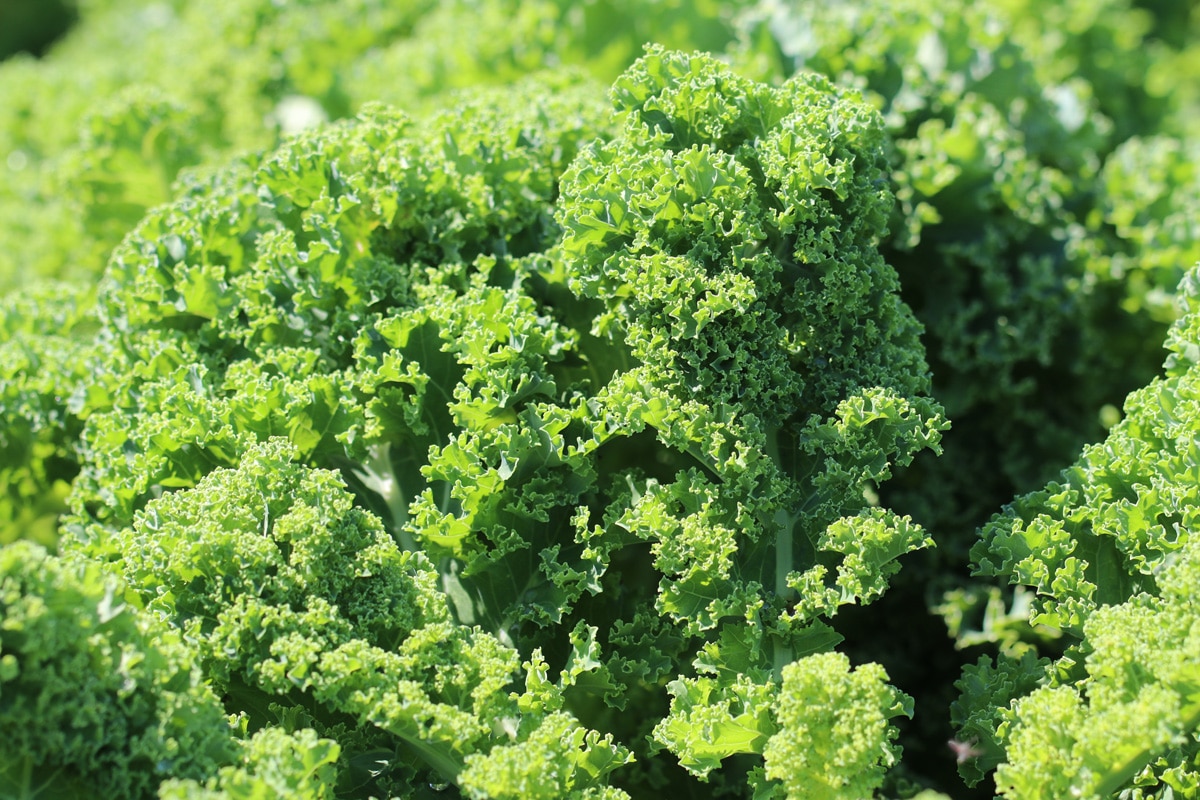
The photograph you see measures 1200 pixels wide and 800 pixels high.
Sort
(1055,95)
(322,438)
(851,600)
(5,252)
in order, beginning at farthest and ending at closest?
(5,252), (1055,95), (322,438), (851,600)

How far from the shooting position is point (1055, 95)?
6.42 metres

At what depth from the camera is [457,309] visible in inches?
165

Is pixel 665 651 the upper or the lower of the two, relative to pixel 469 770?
upper

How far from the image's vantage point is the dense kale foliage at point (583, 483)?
3414 mm

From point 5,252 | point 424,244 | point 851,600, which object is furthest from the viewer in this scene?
point 5,252

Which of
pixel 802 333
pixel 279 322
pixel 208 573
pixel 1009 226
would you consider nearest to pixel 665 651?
pixel 802 333

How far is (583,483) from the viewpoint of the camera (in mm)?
4129

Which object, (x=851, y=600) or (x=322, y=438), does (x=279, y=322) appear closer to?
(x=322, y=438)

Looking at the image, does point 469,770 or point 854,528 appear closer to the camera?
point 469,770

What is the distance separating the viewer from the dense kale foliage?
341 centimetres

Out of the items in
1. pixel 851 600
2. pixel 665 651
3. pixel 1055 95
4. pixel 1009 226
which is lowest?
A: pixel 665 651

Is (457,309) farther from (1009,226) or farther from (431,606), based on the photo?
(1009,226)

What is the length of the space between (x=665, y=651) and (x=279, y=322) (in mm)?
1962

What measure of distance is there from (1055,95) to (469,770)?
506cm
